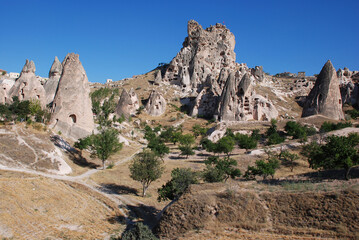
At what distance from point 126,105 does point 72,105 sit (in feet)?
83.6

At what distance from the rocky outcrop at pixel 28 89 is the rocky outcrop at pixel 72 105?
5853 millimetres

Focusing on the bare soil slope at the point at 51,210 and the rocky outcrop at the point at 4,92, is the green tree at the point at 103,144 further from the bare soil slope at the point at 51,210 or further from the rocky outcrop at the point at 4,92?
the rocky outcrop at the point at 4,92

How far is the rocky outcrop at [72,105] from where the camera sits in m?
31.1

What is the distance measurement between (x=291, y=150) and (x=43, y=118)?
30.4 meters

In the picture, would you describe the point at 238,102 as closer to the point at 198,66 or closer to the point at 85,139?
the point at 198,66

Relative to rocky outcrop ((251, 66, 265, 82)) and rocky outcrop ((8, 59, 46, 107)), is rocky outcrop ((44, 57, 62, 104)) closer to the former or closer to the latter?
rocky outcrop ((8, 59, 46, 107))

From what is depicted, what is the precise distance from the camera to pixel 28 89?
36.6 metres

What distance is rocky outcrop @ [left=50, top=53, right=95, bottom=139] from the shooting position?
3109 centimetres

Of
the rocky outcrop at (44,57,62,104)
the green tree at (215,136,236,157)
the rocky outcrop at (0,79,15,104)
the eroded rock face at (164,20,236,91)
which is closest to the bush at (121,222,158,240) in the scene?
the green tree at (215,136,236,157)

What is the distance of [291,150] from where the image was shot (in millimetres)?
32375

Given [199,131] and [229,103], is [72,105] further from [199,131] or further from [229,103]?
[229,103]

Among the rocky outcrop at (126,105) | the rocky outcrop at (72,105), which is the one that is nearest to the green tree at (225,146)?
the rocky outcrop at (72,105)

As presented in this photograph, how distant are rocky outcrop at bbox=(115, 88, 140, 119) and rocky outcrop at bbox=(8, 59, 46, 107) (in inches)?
746

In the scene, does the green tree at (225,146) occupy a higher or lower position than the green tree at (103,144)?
higher
